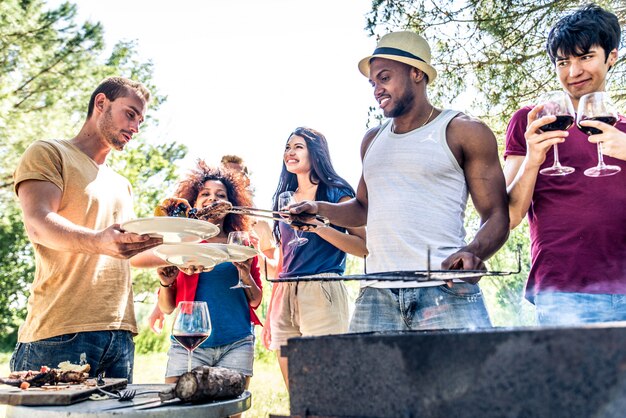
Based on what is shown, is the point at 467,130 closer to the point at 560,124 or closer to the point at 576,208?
the point at 560,124

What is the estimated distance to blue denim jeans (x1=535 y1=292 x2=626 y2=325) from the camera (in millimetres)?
2531

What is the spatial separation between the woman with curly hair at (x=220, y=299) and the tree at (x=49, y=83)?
8.92 meters

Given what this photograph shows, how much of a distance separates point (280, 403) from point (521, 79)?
15.4ft

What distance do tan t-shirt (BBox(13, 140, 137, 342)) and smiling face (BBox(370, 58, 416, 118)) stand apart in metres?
1.59

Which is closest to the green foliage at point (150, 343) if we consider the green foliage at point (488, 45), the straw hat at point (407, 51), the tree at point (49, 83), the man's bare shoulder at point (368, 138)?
the tree at point (49, 83)

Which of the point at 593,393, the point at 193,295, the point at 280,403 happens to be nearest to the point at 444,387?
the point at 593,393

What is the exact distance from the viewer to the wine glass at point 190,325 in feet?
7.93

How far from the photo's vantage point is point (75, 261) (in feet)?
10.2

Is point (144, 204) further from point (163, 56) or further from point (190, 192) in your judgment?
point (190, 192)

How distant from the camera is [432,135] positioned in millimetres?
2865

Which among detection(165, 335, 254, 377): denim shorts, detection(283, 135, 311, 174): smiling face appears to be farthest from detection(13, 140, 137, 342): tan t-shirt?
detection(283, 135, 311, 174): smiling face

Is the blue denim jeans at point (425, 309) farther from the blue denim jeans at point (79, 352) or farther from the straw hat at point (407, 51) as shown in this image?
the blue denim jeans at point (79, 352)

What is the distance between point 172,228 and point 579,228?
1736 mm

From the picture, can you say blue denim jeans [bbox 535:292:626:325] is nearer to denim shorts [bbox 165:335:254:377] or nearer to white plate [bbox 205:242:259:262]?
white plate [bbox 205:242:259:262]
